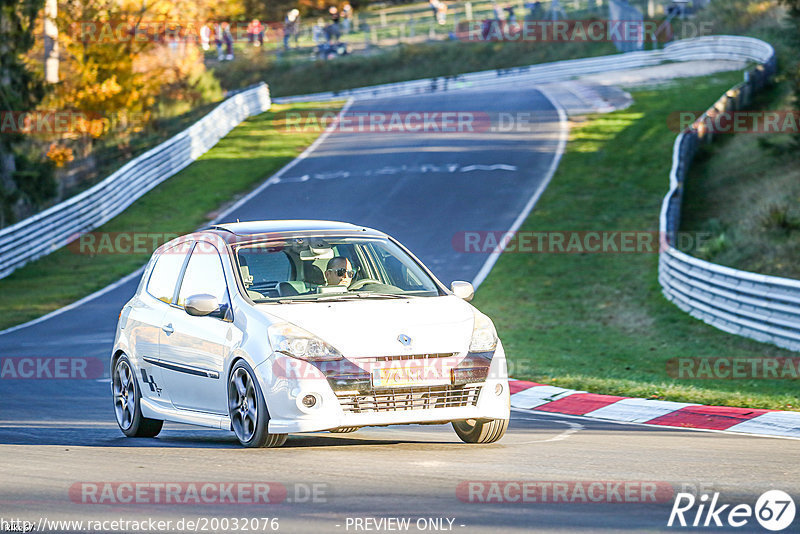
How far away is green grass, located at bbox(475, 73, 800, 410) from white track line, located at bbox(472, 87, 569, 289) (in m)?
0.19

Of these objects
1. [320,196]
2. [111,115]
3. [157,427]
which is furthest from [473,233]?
[111,115]

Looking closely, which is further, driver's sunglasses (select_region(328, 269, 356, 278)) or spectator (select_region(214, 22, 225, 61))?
spectator (select_region(214, 22, 225, 61))

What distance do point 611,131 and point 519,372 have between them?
953 inches

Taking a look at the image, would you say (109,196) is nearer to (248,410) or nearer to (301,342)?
(248,410)

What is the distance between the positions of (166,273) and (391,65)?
209 feet

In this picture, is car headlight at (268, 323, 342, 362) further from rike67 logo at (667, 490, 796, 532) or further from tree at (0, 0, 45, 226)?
tree at (0, 0, 45, 226)

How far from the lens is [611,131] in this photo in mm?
37562

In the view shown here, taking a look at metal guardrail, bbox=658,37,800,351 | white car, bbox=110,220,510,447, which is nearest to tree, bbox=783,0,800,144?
metal guardrail, bbox=658,37,800,351

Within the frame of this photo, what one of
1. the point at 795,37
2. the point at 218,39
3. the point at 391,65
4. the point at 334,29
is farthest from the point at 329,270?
the point at 218,39

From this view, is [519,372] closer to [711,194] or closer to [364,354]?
[364,354]

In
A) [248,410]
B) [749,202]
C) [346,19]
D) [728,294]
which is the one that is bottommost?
[749,202]

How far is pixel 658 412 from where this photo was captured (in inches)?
440

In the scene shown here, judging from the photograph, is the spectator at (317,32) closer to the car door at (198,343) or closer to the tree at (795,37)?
the tree at (795,37)

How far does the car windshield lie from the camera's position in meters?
9.20
